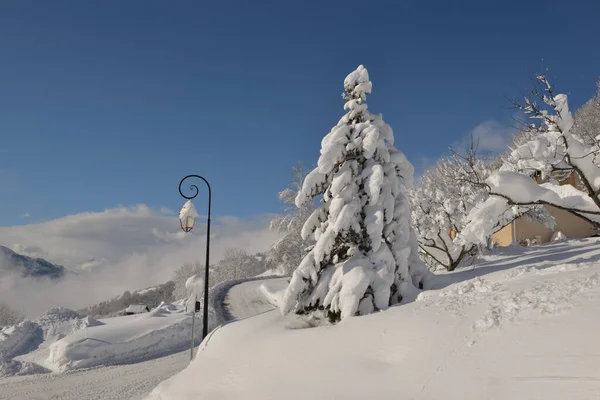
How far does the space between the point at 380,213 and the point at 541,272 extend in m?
3.80

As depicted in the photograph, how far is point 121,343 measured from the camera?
1725 centimetres

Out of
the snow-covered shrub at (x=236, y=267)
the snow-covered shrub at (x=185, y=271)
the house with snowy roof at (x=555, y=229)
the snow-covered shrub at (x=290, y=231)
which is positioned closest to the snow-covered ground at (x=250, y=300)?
the snow-covered shrub at (x=290, y=231)

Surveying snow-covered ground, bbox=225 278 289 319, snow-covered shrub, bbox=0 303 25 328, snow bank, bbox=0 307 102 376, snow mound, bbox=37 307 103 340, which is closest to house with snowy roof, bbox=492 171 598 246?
snow-covered ground, bbox=225 278 289 319

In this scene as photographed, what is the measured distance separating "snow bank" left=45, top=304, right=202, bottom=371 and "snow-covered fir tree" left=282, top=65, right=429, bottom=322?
29.9ft

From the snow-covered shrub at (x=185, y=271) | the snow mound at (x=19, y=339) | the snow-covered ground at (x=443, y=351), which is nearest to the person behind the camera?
the snow-covered ground at (x=443, y=351)

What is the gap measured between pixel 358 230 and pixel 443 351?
4.31 m

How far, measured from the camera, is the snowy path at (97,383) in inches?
474

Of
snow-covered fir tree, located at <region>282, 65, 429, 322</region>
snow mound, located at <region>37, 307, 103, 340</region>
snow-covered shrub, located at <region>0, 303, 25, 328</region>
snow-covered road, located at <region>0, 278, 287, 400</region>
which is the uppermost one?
snow-covered fir tree, located at <region>282, 65, 429, 322</region>

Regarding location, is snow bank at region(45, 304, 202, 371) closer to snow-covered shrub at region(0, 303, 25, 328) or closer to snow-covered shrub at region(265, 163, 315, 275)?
snow-covered shrub at region(265, 163, 315, 275)

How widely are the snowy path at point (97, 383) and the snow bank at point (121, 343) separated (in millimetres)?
979

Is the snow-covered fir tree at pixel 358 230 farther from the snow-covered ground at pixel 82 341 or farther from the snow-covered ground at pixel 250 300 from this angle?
the snow-covered ground at pixel 250 300

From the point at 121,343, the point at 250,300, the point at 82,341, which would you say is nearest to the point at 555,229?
the point at 250,300

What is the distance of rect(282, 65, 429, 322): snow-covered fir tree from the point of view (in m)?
10.1

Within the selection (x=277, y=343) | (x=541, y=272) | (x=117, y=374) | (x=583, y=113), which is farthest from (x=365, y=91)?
(x=583, y=113)
